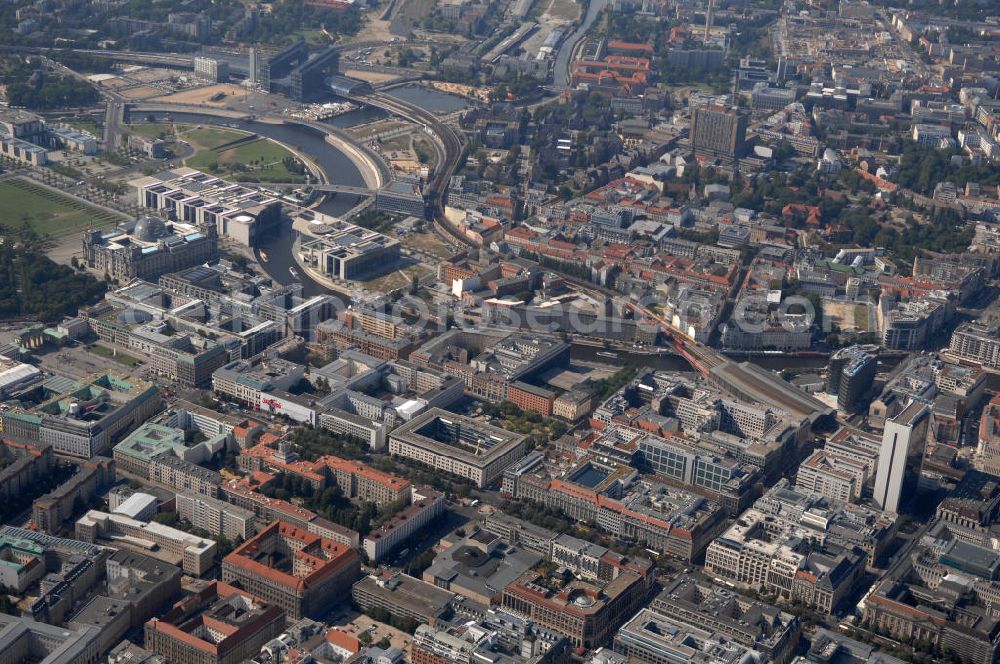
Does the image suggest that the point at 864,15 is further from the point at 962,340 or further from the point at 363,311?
the point at 363,311

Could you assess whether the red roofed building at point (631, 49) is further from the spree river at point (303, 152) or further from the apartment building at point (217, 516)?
the apartment building at point (217, 516)

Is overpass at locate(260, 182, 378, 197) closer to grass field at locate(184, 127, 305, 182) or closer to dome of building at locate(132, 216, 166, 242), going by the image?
grass field at locate(184, 127, 305, 182)

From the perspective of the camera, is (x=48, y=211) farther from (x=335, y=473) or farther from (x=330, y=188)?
(x=335, y=473)

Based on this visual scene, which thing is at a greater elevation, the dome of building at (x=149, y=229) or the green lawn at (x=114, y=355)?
the dome of building at (x=149, y=229)

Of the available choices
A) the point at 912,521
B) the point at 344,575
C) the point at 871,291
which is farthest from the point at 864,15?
the point at 344,575

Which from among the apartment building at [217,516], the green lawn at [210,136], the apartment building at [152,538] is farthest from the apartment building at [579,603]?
the green lawn at [210,136]

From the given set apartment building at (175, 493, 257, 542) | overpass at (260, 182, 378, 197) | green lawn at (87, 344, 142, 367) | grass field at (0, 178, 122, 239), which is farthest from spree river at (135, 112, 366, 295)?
apartment building at (175, 493, 257, 542)

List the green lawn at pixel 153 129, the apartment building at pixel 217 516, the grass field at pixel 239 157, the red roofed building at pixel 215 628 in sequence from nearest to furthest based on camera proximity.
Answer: the red roofed building at pixel 215 628, the apartment building at pixel 217 516, the grass field at pixel 239 157, the green lawn at pixel 153 129
